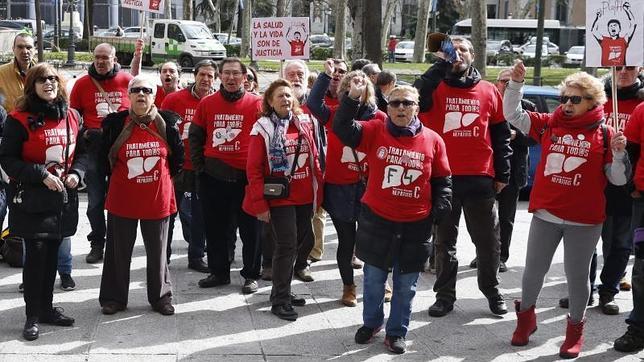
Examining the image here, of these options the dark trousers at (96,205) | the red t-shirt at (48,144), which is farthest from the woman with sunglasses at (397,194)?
the dark trousers at (96,205)

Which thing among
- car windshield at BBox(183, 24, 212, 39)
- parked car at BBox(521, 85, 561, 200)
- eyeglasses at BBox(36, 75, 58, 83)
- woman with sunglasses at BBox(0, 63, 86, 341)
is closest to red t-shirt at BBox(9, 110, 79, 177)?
woman with sunglasses at BBox(0, 63, 86, 341)

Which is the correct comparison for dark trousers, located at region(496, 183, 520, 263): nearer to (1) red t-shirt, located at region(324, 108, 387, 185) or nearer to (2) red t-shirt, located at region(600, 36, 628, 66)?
(1) red t-shirt, located at region(324, 108, 387, 185)

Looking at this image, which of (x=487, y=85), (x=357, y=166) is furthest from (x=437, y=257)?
(x=487, y=85)

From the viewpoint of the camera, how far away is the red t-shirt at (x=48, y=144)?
6098 mm

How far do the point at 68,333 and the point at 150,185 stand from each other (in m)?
1.17

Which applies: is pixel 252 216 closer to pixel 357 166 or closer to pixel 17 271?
pixel 357 166

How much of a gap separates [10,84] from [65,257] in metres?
1.84

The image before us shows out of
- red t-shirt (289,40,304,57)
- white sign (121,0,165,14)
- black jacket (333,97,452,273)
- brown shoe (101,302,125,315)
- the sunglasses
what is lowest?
brown shoe (101,302,125,315)

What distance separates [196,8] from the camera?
7562 cm

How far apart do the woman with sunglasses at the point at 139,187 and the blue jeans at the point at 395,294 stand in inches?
61.5

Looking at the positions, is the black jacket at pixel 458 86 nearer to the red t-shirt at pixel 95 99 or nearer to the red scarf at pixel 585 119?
the red scarf at pixel 585 119

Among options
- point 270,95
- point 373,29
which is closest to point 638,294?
point 270,95

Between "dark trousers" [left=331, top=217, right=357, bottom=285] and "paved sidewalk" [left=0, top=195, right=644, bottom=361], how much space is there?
0.27m

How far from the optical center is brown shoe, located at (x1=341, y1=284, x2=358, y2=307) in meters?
7.10
